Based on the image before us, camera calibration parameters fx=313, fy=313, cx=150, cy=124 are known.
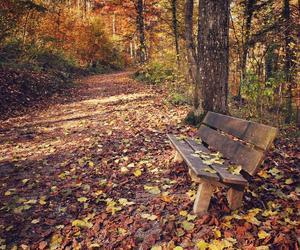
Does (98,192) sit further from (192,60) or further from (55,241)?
(192,60)

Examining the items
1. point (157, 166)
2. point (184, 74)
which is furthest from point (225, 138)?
point (184, 74)

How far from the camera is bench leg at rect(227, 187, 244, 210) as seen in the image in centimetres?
330

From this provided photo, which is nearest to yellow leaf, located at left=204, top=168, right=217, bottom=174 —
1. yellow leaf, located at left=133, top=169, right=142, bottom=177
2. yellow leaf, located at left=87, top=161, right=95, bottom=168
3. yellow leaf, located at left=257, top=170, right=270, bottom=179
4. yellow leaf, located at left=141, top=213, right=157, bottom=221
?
yellow leaf, located at left=141, top=213, right=157, bottom=221

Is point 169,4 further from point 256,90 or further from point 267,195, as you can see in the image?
point 267,195

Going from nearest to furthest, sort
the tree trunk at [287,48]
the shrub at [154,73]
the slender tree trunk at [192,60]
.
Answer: the slender tree trunk at [192,60]
the tree trunk at [287,48]
the shrub at [154,73]

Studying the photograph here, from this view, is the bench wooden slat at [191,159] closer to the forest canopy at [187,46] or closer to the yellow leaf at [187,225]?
the yellow leaf at [187,225]

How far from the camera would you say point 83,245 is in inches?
127

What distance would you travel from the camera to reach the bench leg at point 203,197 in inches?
130

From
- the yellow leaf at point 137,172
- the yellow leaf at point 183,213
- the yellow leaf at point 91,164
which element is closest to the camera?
the yellow leaf at point 183,213

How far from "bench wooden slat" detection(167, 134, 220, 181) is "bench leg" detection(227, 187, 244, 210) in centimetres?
37

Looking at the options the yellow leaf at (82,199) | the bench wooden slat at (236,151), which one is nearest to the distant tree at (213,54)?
the bench wooden slat at (236,151)

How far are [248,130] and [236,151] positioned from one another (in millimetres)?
281

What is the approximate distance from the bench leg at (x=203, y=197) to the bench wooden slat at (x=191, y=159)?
197mm

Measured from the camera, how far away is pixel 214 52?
224 inches
